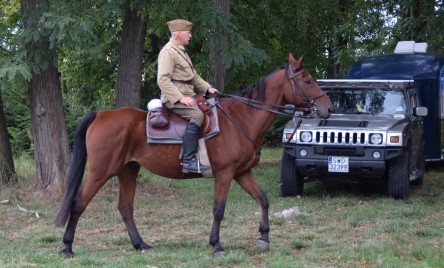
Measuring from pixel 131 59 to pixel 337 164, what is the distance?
424cm

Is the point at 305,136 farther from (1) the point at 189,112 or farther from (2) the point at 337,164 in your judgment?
(1) the point at 189,112

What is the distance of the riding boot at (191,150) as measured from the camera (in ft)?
28.5

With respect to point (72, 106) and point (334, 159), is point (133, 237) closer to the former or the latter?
point (334, 159)

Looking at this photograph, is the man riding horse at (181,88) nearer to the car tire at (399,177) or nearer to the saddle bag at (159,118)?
the saddle bag at (159,118)

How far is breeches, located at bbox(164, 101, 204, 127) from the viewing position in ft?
28.4

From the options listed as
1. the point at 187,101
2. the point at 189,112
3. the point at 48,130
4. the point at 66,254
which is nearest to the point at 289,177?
the point at 48,130

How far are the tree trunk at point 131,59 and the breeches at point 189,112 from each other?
5.52 meters

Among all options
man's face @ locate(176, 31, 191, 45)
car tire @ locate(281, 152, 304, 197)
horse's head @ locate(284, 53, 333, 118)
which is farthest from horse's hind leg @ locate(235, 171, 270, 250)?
car tire @ locate(281, 152, 304, 197)

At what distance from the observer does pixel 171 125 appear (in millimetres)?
8859

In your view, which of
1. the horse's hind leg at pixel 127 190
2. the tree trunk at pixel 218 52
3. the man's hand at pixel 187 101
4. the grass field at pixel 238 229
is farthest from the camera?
the tree trunk at pixel 218 52

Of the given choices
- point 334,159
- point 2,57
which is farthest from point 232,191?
point 2,57

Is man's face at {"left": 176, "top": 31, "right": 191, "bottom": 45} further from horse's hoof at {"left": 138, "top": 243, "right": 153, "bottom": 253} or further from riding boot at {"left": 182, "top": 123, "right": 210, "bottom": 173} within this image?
horse's hoof at {"left": 138, "top": 243, "right": 153, "bottom": 253}

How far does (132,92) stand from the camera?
562 inches

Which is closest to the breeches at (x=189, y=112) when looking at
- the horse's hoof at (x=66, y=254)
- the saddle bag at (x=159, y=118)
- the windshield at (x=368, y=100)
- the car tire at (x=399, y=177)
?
the saddle bag at (x=159, y=118)
